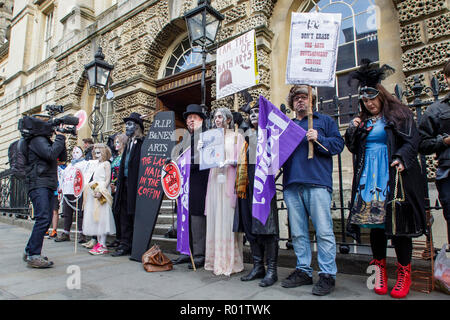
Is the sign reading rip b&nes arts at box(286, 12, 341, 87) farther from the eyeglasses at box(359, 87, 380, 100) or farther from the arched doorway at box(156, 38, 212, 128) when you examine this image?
the arched doorway at box(156, 38, 212, 128)

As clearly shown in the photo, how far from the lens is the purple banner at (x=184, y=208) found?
12.5 ft

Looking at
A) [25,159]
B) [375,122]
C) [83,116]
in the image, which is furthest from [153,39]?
[375,122]

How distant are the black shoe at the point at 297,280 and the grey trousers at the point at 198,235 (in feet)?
4.40

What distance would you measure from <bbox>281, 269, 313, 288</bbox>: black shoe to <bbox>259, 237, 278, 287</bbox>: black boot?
0.13 metres

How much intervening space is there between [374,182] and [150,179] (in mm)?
2984

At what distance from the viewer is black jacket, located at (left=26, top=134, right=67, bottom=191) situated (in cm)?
387

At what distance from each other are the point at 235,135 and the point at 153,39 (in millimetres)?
6993

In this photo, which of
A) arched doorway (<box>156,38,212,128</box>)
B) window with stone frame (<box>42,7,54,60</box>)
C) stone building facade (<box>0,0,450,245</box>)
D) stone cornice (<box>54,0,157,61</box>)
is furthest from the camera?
window with stone frame (<box>42,7,54,60</box>)

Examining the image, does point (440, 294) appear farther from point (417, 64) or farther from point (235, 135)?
point (417, 64)

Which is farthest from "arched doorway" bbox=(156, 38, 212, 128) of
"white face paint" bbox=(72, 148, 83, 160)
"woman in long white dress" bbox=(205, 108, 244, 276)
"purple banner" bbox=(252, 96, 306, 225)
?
"purple banner" bbox=(252, 96, 306, 225)

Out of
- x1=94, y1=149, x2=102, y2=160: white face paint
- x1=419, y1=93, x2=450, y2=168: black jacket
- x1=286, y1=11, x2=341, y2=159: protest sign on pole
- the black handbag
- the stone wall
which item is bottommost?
the black handbag

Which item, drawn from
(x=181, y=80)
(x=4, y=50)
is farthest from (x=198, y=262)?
(x=4, y=50)

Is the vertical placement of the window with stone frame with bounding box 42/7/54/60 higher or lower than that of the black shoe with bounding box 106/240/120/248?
higher

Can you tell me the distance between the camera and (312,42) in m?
2.91
